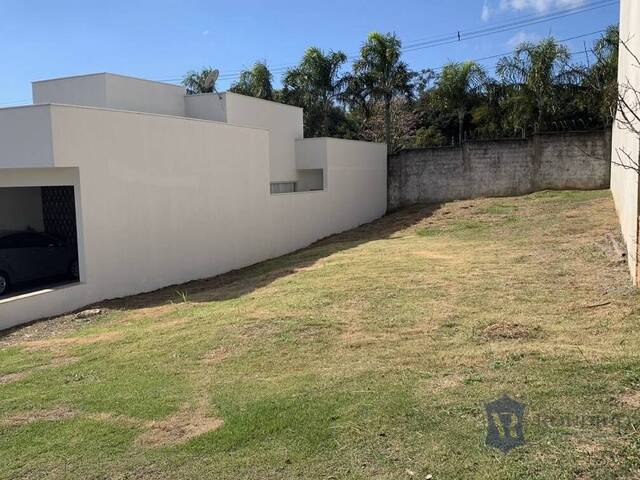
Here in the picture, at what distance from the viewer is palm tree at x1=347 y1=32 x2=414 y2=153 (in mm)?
22547

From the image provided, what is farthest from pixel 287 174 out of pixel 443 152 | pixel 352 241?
pixel 443 152

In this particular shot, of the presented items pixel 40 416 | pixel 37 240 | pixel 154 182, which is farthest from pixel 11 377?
pixel 37 240

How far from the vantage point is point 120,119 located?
11.1m

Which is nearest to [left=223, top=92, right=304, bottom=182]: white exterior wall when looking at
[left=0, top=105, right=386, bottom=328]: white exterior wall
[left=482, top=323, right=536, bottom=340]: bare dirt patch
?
[left=0, top=105, right=386, bottom=328]: white exterior wall

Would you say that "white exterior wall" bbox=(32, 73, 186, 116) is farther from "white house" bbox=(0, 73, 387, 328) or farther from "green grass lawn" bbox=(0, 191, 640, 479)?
"green grass lawn" bbox=(0, 191, 640, 479)

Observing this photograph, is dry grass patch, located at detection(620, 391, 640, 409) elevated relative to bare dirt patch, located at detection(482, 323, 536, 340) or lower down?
elevated

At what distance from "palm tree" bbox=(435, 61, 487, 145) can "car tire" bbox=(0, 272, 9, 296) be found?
18.2m

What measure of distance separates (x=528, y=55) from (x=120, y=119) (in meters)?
17.2

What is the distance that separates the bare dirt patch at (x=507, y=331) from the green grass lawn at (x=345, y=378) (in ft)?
0.10

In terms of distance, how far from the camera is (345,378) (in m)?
5.22

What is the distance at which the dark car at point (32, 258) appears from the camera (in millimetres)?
11602

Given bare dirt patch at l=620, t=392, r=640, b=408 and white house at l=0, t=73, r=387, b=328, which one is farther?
white house at l=0, t=73, r=387, b=328

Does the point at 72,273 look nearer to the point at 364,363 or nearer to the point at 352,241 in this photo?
the point at 352,241

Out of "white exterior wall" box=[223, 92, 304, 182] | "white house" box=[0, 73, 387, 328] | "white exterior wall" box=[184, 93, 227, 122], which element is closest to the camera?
"white house" box=[0, 73, 387, 328]
